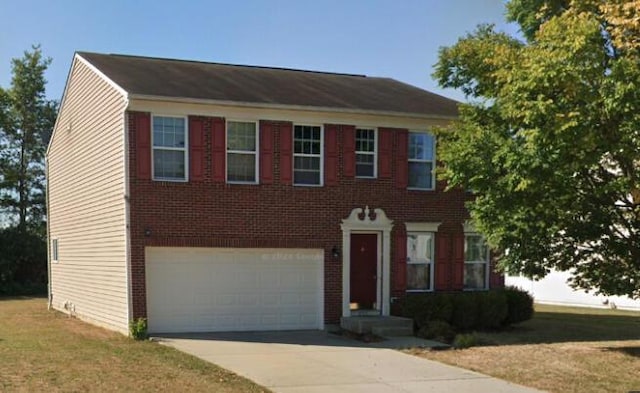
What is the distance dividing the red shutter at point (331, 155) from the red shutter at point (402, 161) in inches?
67.9

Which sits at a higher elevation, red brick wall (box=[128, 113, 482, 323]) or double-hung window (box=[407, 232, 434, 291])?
red brick wall (box=[128, 113, 482, 323])

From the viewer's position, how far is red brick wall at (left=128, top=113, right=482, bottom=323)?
15008 mm

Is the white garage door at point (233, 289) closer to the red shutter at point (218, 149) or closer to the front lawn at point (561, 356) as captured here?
the red shutter at point (218, 149)

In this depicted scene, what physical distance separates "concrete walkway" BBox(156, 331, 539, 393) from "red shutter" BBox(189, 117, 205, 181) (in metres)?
3.67

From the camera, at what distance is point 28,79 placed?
39281 millimetres

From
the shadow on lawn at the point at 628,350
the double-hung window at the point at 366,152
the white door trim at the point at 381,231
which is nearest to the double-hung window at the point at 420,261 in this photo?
the white door trim at the point at 381,231

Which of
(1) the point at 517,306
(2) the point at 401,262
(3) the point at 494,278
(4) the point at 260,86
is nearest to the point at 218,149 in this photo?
(4) the point at 260,86

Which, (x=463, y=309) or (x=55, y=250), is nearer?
(x=463, y=309)

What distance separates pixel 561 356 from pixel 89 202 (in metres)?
12.6

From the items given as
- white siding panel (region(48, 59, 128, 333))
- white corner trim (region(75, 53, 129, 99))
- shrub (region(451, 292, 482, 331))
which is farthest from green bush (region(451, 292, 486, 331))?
white corner trim (region(75, 53, 129, 99))

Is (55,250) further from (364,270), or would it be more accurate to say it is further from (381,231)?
(381,231)

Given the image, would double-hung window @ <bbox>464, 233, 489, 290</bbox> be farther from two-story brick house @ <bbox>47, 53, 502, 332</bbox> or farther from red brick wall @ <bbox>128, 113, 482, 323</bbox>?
red brick wall @ <bbox>128, 113, 482, 323</bbox>

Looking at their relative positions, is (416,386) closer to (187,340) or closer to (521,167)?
(521,167)

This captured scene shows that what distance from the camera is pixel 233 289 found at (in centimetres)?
1596
